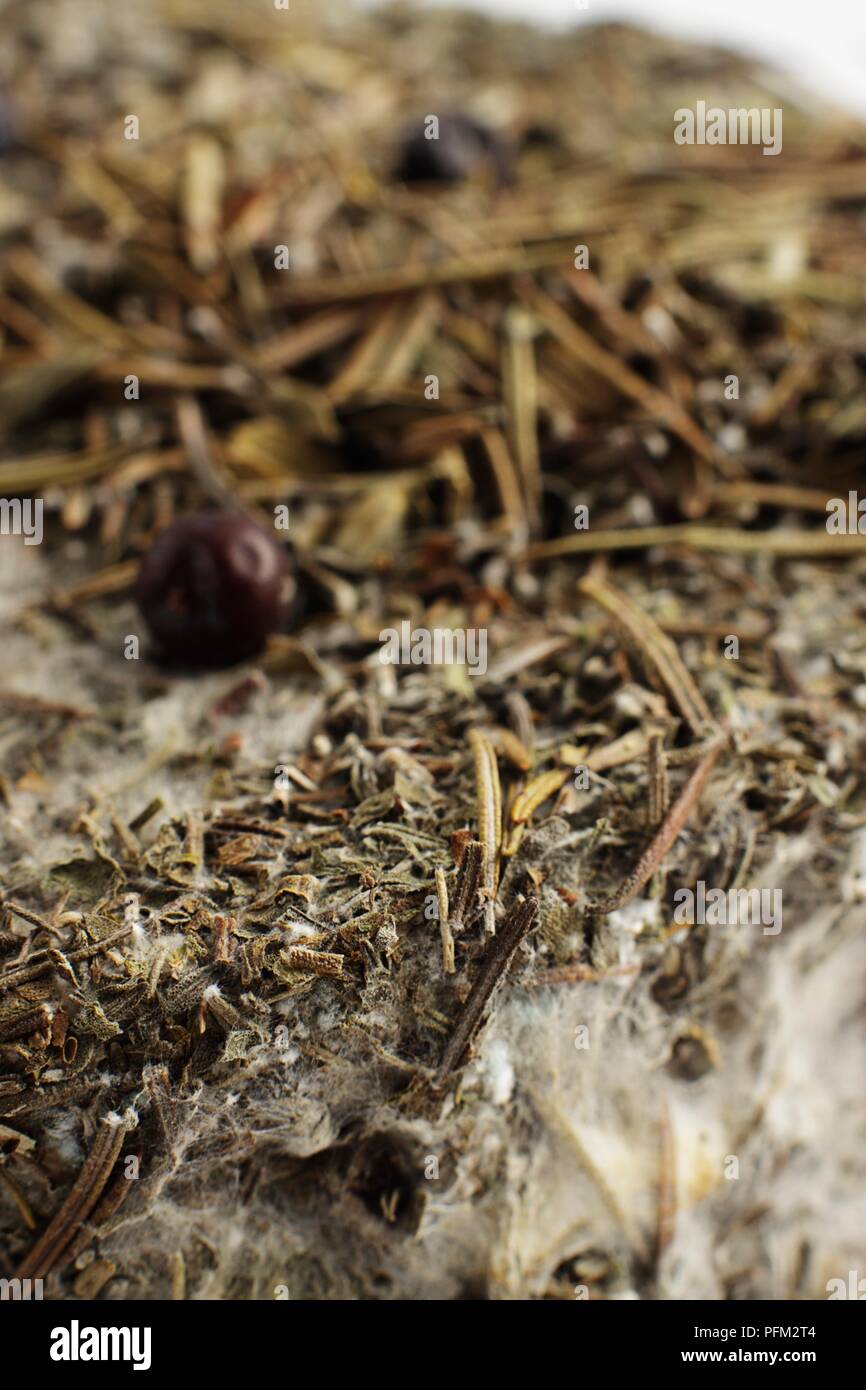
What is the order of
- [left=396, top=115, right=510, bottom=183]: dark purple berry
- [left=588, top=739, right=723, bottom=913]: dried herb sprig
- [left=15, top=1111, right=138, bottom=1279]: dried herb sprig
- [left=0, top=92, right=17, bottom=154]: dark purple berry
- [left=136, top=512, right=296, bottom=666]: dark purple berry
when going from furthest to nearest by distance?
[left=0, top=92, right=17, bottom=154]: dark purple berry < [left=396, top=115, right=510, bottom=183]: dark purple berry < [left=136, top=512, right=296, bottom=666]: dark purple berry < [left=588, top=739, right=723, bottom=913]: dried herb sprig < [left=15, top=1111, right=138, bottom=1279]: dried herb sprig

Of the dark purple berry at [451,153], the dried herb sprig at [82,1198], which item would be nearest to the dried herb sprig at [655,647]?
the dried herb sprig at [82,1198]

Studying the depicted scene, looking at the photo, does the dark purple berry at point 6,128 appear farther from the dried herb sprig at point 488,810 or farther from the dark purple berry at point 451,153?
the dried herb sprig at point 488,810

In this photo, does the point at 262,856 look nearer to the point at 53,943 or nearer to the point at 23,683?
the point at 53,943

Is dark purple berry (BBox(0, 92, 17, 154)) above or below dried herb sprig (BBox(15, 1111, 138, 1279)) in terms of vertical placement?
above

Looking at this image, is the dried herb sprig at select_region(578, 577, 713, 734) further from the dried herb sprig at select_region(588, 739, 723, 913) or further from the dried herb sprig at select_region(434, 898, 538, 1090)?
the dried herb sprig at select_region(434, 898, 538, 1090)

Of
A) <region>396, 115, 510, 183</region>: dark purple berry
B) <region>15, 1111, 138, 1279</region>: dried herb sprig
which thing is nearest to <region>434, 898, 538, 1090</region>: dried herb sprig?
<region>15, 1111, 138, 1279</region>: dried herb sprig

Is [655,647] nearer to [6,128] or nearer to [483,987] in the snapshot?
[483,987]

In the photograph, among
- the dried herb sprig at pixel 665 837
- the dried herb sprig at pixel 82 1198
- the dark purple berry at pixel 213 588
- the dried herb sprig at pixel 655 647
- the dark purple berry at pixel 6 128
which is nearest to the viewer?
the dried herb sprig at pixel 82 1198
